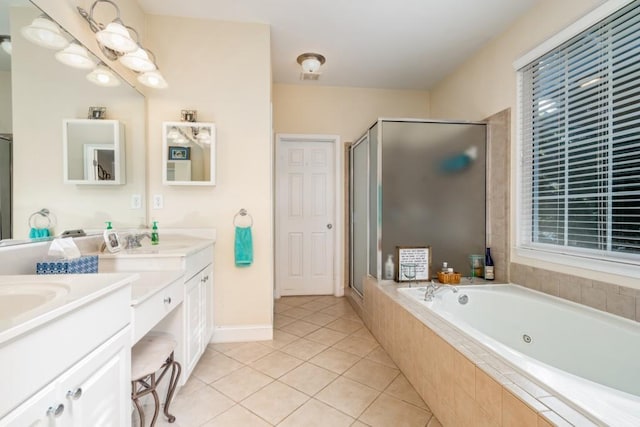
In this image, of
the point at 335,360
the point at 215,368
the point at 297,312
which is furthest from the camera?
the point at 297,312

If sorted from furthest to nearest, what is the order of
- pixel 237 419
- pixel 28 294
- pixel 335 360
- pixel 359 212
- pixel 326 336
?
pixel 359 212
pixel 326 336
pixel 335 360
pixel 237 419
pixel 28 294

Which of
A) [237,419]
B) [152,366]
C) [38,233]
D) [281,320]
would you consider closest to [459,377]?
[237,419]

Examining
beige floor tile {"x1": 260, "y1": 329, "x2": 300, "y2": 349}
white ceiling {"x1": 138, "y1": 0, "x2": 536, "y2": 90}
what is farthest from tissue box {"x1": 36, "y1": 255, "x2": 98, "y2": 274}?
white ceiling {"x1": 138, "y1": 0, "x2": 536, "y2": 90}

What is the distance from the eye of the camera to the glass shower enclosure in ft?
8.29

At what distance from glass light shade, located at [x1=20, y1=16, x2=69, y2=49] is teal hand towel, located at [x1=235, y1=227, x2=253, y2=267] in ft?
4.63

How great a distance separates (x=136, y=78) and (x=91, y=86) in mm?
570

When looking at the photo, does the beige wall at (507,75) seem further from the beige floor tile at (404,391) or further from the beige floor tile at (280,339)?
the beige floor tile at (280,339)

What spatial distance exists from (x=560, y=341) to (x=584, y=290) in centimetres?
35

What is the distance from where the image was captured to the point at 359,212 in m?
3.18

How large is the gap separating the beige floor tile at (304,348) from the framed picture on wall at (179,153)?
166 cm

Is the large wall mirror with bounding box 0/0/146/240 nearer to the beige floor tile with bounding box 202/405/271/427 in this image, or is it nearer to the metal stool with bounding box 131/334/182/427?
the metal stool with bounding box 131/334/182/427

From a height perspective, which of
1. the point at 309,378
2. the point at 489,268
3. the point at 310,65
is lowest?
the point at 309,378

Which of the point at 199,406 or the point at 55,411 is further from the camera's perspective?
the point at 199,406

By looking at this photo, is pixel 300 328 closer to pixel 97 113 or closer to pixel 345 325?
pixel 345 325
